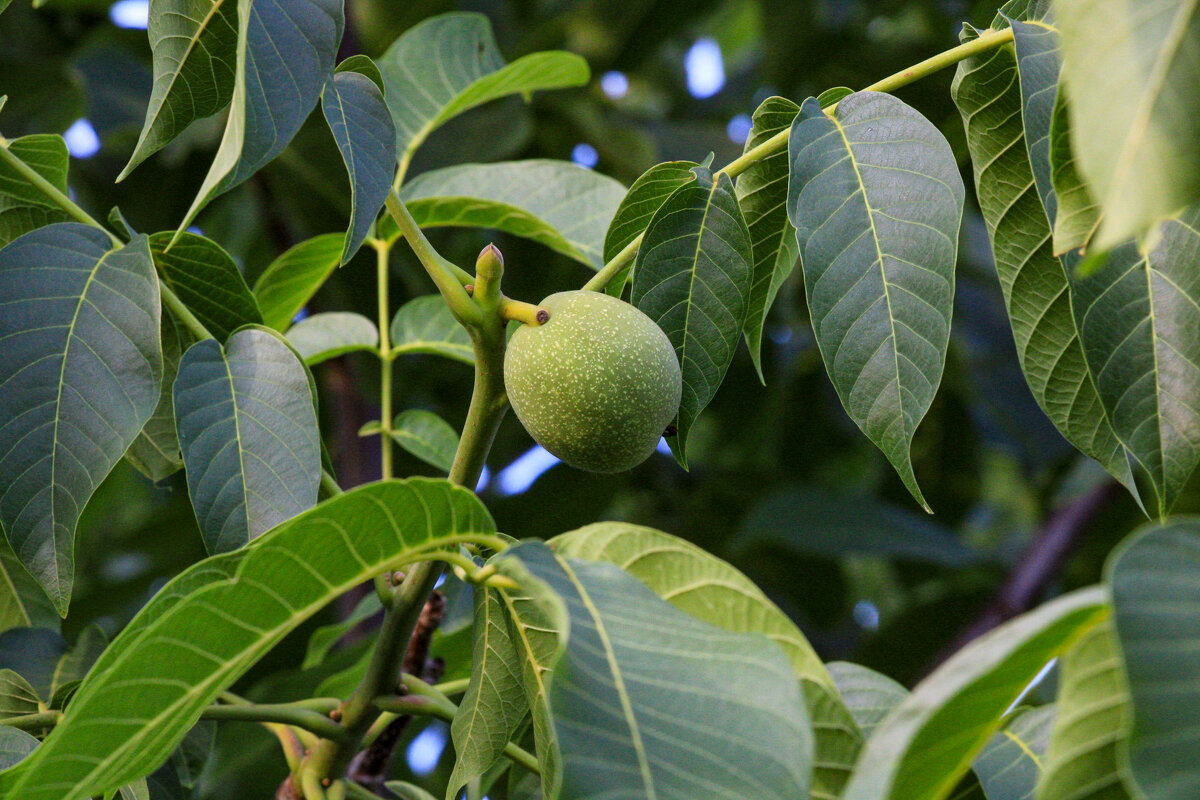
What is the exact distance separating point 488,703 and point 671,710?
0.25m

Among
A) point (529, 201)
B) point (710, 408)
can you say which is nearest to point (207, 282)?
point (529, 201)

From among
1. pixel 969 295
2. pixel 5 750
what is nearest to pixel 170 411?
pixel 5 750

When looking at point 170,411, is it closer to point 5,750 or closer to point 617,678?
point 5,750

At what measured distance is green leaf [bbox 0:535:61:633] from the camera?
39.3 inches

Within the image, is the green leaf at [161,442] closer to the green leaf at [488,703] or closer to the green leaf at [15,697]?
the green leaf at [15,697]

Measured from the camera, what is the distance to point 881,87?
31.0 inches

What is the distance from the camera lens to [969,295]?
2590mm

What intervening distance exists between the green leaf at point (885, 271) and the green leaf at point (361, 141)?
259mm

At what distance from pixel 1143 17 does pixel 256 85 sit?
17.7 inches

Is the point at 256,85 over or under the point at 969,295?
over

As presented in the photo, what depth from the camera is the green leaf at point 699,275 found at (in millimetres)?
749

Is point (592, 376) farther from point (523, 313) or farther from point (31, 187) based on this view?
point (31, 187)

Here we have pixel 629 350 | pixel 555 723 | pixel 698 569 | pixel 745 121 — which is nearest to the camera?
pixel 555 723

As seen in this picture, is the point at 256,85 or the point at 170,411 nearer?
the point at 256,85
